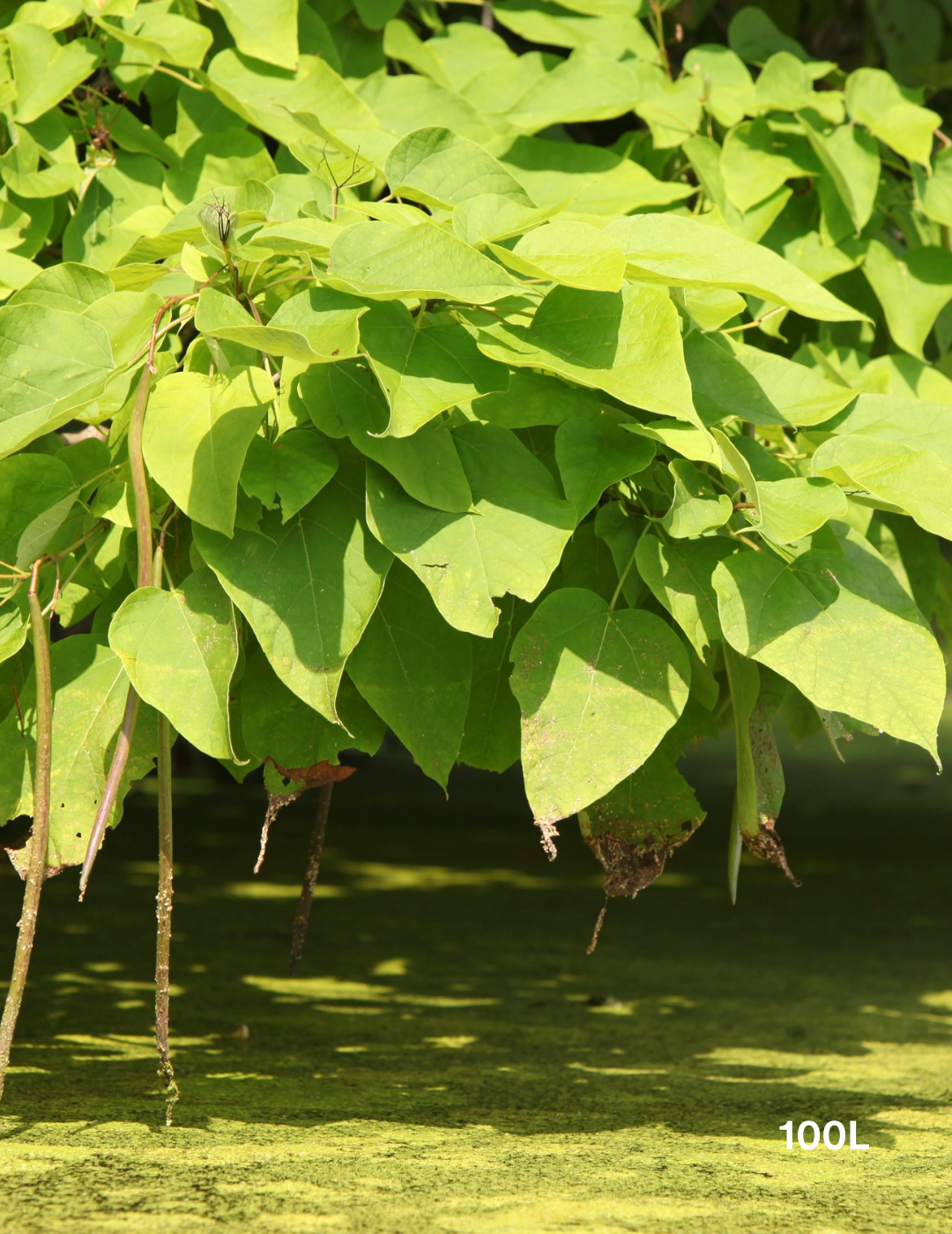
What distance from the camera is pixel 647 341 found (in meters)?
0.85

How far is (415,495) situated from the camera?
839mm

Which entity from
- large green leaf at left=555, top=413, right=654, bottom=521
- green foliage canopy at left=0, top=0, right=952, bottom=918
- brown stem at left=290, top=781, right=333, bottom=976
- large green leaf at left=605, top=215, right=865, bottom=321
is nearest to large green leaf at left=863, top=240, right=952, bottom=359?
green foliage canopy at left=0, top=0, right=952, bottom=918

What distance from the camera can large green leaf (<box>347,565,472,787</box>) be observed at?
37.3 inches

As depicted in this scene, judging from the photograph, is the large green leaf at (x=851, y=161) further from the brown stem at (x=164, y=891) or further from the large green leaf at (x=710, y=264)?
the brown stem at (x=164, y=891)

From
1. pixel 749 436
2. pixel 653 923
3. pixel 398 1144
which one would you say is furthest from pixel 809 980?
pixel 749 436

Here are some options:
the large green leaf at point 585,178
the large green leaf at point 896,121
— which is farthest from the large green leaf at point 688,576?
the large green leaf at point 896,121

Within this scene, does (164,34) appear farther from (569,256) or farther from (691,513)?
(691,513)

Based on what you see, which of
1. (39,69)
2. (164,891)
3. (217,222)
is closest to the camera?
(217,222)

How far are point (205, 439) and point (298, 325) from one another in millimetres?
94

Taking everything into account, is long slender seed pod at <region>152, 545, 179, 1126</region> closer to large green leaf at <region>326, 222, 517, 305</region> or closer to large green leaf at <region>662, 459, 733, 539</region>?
large green leaf at <region>326, 222, 517, 305</region>

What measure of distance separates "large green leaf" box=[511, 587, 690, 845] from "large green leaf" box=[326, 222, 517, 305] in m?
0.24

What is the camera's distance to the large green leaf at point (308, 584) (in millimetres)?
833

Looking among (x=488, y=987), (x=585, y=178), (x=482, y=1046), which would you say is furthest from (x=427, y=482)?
(x=488, y=987)

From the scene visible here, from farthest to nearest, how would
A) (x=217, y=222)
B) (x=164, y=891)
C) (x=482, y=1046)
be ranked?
(x=482, y=1046) < (x=164, y=891) < (x=217, y=222)
